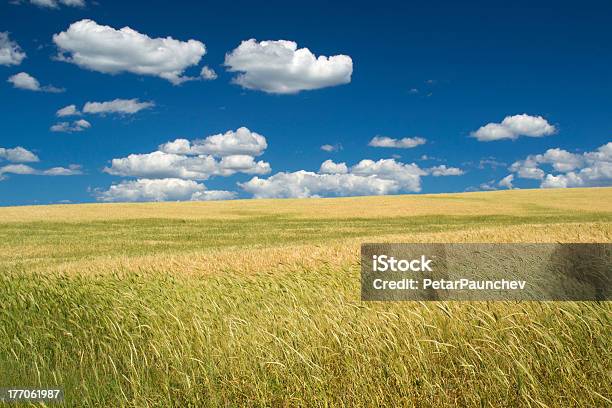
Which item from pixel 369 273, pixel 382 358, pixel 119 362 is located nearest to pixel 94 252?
pixel 369 273

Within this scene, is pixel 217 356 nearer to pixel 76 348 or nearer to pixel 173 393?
pixel 173 393

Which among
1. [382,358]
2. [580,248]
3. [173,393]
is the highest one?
[580,248]

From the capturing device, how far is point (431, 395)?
177 inches

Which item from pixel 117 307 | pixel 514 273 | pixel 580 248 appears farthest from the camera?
pixel 580 248

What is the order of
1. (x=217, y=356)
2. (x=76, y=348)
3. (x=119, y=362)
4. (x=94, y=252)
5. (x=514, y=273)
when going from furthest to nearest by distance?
(x=94, y=252)
(x=514, y=273)
(x=76, y=348)
(x=119, y=362)
(x=217, y=356)

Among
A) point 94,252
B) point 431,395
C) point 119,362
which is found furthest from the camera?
point 94,252

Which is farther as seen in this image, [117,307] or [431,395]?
[117,307]

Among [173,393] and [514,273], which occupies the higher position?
[514,273]

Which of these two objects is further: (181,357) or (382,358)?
(181,357)

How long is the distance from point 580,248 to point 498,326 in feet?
20.6

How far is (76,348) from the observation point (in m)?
7.15

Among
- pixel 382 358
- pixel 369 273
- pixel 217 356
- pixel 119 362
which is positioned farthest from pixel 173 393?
pixel 369 273

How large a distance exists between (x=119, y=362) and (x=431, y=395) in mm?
3969

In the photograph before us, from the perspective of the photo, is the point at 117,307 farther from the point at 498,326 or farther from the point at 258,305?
the point at 498,326
